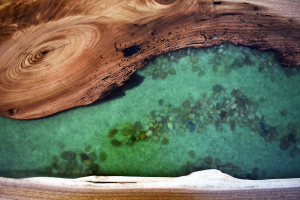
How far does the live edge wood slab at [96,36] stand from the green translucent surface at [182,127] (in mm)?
61

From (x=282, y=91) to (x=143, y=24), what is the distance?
26.3 inches

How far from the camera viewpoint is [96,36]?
69 centimetres

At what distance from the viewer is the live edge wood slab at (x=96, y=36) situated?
68 cm

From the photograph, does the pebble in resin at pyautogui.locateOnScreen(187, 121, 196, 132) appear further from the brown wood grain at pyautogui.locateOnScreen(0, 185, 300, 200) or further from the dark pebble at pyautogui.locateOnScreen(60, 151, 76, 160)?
the dark pebble at pyautogui.locateOnScreen(60, 151, 76, 160)

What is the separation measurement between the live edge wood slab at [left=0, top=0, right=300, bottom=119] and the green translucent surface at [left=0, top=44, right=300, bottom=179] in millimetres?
61

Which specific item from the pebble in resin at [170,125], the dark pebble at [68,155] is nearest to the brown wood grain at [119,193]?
the dark pebble at [68,155]

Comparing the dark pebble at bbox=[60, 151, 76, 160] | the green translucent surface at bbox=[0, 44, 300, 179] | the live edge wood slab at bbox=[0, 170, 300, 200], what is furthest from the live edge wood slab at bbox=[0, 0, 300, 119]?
the live edge wood slab at bbox=[0, 170, 300, 200]

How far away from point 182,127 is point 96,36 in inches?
20.5

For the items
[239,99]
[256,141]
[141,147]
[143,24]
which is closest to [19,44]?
[143,24]

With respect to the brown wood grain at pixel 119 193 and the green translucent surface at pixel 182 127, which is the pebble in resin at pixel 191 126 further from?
the brown wood grain at pixel 119 193

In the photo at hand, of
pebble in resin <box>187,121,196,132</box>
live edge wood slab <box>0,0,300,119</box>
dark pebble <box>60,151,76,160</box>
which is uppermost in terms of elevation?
live edge wood slab <box>0,0,300,119</box>

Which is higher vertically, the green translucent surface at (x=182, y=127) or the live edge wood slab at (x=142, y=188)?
the green translucent surface at (x=182, y=127)

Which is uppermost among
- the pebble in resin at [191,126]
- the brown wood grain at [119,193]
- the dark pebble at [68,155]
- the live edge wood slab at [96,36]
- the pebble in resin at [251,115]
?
the live edge wood slab at [96,36]

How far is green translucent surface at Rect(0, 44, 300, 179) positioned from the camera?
0.71 m
